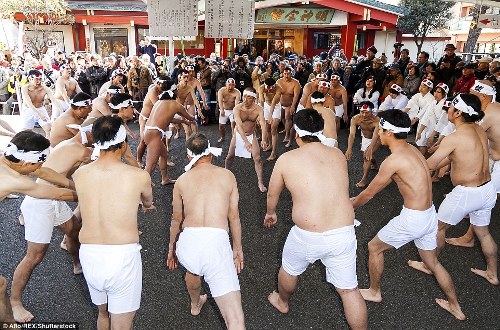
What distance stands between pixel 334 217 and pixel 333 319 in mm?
1083

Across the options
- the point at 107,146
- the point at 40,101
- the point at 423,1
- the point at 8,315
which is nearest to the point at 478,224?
the point at 107,146

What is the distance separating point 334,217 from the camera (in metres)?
2.85

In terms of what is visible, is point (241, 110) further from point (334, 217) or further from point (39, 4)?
point (39, 4)

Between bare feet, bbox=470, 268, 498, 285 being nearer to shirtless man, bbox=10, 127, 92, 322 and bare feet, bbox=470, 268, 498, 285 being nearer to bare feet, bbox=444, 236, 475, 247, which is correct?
bare feet, bbox=444, 236, 475, 247

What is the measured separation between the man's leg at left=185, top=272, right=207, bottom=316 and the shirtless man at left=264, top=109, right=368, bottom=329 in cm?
83

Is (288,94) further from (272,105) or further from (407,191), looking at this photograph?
(407,191)

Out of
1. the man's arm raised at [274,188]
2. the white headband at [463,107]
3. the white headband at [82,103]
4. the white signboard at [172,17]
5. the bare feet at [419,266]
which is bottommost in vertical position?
the bare feet at [419,266]

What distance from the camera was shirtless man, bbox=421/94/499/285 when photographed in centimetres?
356

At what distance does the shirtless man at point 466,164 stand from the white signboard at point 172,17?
6.25m

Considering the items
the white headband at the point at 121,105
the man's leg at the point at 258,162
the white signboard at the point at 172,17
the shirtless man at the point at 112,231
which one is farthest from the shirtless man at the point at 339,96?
the shirtless man at the point at 112,231

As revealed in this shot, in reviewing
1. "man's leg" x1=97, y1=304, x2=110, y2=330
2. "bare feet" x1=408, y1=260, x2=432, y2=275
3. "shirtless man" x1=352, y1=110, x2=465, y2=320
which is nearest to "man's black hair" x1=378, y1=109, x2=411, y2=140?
"shirtless man" x1=352, y1=110, x2=465, y2=320

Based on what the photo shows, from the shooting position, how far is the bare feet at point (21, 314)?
326 centimetres

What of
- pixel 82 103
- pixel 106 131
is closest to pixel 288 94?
pixel 82 103

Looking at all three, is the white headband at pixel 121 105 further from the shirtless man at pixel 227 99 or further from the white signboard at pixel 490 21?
the white signboard at pixel 490 21
